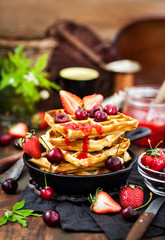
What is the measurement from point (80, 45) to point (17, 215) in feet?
6.12

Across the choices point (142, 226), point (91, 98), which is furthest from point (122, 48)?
point (142, 226)

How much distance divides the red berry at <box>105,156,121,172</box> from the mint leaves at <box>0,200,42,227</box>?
1.02ft

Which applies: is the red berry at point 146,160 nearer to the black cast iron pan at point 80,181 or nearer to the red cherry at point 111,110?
the black cast iron pan at point 80,181

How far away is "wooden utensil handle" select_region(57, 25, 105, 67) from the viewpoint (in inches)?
108

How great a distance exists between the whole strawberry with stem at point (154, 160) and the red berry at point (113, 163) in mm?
160

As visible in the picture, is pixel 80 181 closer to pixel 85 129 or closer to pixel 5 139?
pixel 85 129

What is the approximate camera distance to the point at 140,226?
1.12 meters

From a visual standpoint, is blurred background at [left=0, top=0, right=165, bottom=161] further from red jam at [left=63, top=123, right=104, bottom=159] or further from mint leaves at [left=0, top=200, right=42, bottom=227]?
mint leaves at [left=0, top=200, right=42, bottom=227]

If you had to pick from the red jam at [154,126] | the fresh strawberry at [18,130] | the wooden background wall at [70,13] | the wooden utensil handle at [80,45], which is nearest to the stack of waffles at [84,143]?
the red jam at [154,126]

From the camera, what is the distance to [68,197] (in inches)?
52.6

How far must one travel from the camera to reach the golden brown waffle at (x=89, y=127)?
1261 mm

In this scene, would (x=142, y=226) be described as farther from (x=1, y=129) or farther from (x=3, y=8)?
(x=3, y=8)

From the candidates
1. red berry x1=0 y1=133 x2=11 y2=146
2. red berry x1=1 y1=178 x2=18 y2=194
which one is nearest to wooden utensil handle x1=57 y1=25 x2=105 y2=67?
red berry x1=0 y1=133 x2=11 y2=146

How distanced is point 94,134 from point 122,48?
6.83 feet
